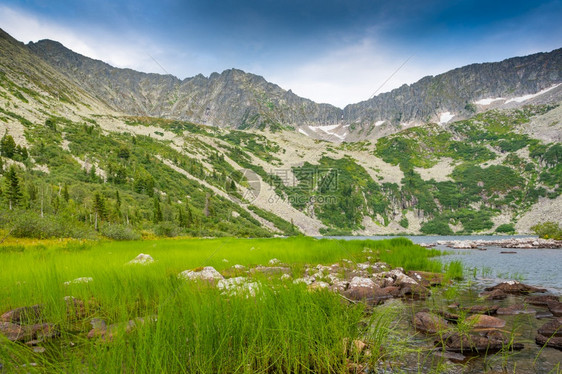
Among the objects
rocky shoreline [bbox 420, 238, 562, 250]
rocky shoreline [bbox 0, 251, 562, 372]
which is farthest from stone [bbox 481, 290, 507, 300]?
rocky shoreline [bbox 420, 238, 562, 250]

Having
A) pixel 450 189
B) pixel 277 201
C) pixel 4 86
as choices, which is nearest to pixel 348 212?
pixel 277 201

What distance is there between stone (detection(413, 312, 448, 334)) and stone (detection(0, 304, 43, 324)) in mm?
7847

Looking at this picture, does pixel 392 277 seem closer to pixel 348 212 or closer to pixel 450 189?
pixel 348 212

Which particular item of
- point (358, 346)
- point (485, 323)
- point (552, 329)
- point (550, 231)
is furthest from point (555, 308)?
point (550, 231)

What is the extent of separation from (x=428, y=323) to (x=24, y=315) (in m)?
8.44

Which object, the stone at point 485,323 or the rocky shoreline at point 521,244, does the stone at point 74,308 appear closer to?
the stone at point 485,323

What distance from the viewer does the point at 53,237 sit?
2553 cm

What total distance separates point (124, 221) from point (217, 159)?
132551 millimetres

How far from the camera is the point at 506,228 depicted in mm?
136250

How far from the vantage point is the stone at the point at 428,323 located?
573cm

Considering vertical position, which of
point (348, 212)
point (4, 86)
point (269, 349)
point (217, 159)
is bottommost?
point (348, 212)

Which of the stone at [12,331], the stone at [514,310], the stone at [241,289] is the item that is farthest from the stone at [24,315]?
the stone at [514,310]

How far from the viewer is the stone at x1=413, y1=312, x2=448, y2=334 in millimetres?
5727

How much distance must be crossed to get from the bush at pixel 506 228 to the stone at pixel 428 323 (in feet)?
541
